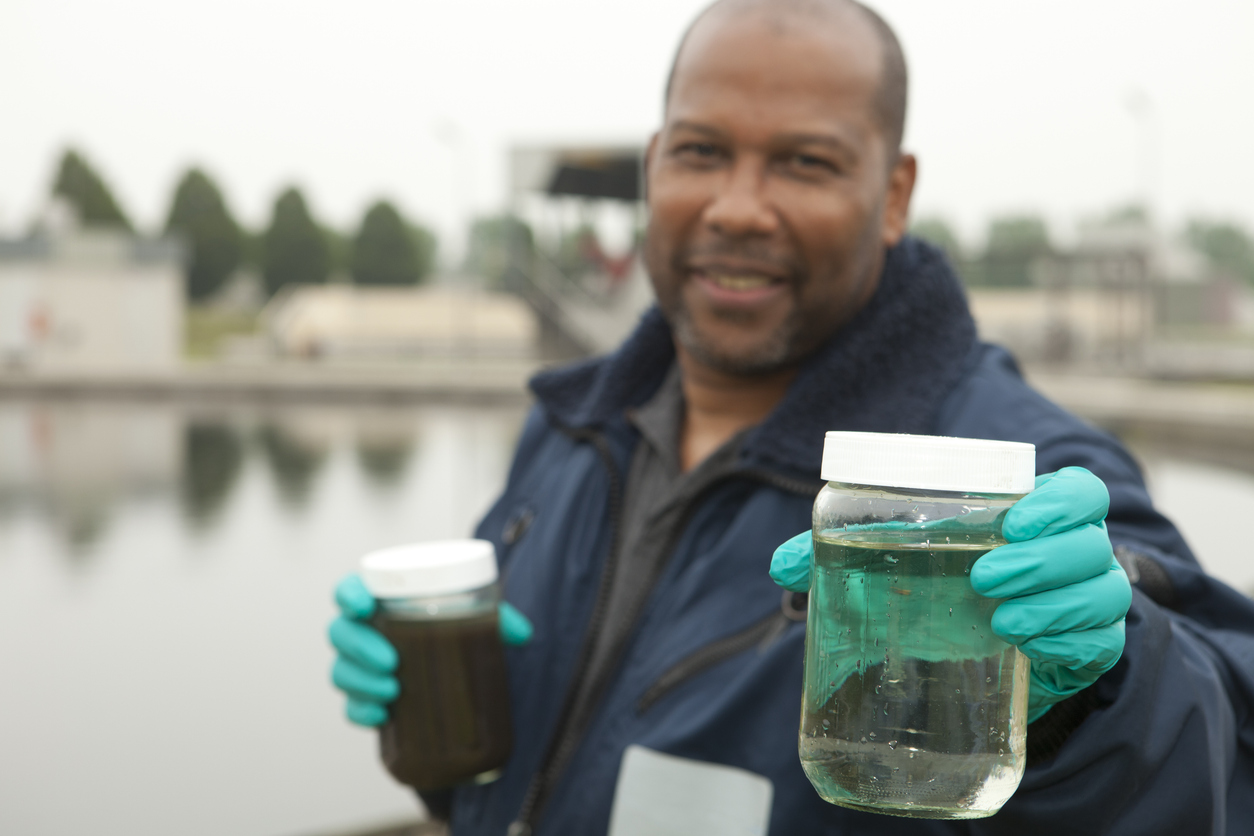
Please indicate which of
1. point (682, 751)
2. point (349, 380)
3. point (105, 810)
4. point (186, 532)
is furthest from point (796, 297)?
point (349, 380)

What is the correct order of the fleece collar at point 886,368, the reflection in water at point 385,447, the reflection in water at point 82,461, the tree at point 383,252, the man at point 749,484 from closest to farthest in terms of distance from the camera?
the man at point 749,484 → the fleece collar at point 886,368 → the reflection in water at point 82,461 → the reflection in water at point 385,447 → the tree at point 383,252

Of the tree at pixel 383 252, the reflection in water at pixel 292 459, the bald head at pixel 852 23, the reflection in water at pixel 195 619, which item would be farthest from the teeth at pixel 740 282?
the tree at pixel 383 252

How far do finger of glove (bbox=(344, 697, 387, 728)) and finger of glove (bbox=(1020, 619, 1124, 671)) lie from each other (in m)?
1.07

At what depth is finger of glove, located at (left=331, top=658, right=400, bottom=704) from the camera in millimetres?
1799

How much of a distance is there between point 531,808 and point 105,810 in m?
2.77

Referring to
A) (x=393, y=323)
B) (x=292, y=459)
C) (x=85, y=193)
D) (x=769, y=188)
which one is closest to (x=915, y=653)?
(x=769, y=188)

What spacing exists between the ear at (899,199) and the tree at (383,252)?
186ft

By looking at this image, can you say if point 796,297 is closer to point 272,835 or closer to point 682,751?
point 682,751

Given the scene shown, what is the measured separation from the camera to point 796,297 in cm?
188

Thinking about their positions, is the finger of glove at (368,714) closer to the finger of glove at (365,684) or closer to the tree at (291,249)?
the finger of glove at (365,684)

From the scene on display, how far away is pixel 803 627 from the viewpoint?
1.57m

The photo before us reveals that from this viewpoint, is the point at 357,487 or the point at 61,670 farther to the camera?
the point at 357,487

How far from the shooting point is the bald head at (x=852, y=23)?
1793 mm

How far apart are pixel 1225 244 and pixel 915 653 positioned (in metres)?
121
